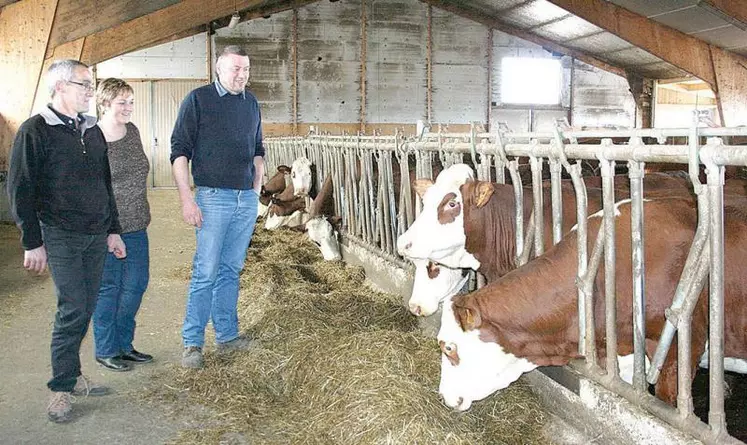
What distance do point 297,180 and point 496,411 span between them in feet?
21.3

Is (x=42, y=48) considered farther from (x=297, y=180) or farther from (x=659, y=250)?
(x=659, y=250)

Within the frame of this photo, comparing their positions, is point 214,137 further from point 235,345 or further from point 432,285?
point 432,285

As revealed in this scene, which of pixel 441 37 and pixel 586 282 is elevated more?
pixel 441 37

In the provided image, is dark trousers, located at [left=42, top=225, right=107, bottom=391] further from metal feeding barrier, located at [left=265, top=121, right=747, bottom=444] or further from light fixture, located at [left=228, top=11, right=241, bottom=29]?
light fixture, located at [left=228, top=11, right=241, bottom=29]

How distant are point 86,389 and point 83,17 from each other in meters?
9.88

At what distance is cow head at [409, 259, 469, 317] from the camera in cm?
464

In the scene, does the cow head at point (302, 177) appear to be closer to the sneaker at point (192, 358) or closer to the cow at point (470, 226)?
the sneaker at point (192, 358)

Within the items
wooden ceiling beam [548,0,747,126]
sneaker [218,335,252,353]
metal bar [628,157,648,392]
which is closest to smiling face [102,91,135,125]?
sneaker [218,335,252,353]

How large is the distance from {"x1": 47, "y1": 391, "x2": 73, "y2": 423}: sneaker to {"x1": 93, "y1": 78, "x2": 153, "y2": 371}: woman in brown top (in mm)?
762

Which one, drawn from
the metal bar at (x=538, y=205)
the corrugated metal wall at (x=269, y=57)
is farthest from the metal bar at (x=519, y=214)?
the corrugated metal wall at (x=269, y=57)

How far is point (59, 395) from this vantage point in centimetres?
370

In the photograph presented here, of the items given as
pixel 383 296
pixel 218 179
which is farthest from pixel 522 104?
pixel 218 179

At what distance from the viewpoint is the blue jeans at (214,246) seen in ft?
14.8

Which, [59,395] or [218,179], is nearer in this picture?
[59,395]
